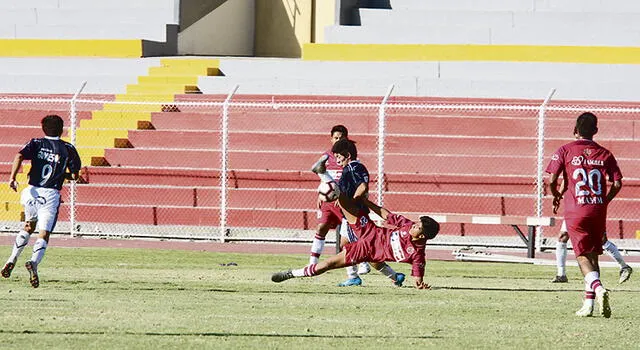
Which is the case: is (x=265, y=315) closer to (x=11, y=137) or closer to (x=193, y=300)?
(x=193, y=300)

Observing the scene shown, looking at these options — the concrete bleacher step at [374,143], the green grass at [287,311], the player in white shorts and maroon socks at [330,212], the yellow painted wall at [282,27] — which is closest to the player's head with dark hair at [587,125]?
the green grass at [287,311]

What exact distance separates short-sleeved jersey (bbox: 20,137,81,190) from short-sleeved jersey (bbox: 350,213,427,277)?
316cm

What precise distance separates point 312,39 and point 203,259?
12.7 metres

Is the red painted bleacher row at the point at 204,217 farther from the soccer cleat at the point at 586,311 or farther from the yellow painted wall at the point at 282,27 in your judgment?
the soccer cleat at the point at 586,311

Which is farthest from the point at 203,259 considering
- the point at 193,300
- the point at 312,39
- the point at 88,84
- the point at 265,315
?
the point at 312,39

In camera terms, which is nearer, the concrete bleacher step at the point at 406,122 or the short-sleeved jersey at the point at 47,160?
the short-sleeved jersey at the point at 47,160

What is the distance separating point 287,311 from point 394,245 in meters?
1.68

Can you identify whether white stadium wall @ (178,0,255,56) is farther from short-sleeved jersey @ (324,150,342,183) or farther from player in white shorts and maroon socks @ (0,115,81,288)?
player in white shorts and maroon socks @ (0,115,81,288)

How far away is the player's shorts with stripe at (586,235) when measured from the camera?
12531mm

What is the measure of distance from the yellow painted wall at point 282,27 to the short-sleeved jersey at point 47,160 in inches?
667

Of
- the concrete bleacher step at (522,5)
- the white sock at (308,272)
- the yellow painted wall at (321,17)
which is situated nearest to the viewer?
Result: the white sock at (308,272)

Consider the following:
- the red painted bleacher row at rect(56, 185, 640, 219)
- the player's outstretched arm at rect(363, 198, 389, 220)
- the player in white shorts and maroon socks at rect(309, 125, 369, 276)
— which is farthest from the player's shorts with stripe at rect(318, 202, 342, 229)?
the red painted bleacher row at rect(56, 185, 640, 219)

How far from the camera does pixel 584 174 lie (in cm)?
1259

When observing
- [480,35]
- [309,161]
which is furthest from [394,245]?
[480,35]
